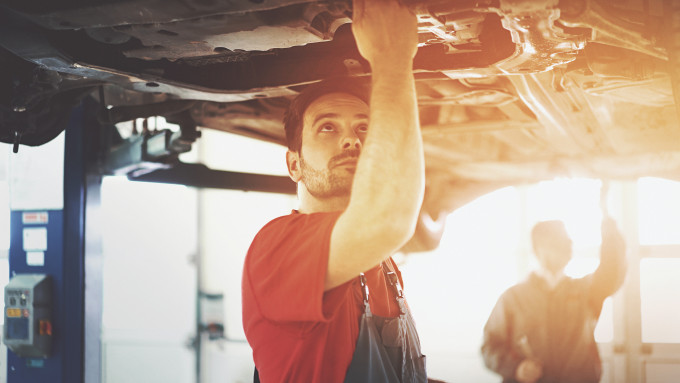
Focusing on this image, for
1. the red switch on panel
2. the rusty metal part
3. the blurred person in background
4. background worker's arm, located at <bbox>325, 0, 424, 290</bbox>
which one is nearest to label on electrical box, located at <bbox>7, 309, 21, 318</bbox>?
the red switch on panel

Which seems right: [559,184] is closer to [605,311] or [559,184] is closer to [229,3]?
[605,311]

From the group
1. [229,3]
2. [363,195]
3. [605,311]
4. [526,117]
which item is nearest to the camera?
[363,195]

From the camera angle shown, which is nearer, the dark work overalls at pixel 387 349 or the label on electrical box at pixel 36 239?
the dark work overalls at pixel 387 349

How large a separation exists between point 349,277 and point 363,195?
17 cm

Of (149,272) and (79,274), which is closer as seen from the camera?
(79,274)

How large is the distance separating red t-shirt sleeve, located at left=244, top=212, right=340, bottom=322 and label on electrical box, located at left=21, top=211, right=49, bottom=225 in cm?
229

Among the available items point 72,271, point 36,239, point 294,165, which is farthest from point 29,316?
point 294,165

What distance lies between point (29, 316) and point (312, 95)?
2230 mm

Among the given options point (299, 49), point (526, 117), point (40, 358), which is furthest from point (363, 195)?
point (40, 358)

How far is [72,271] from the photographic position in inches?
123

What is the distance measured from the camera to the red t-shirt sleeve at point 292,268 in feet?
3.76

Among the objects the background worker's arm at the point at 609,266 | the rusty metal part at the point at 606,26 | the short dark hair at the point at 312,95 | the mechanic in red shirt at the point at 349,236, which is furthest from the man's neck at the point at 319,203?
the background worker's arm at the point at 609,266

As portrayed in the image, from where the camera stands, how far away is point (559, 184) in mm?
5117

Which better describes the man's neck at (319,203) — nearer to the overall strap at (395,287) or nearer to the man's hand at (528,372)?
the overall strap at (395,287)
